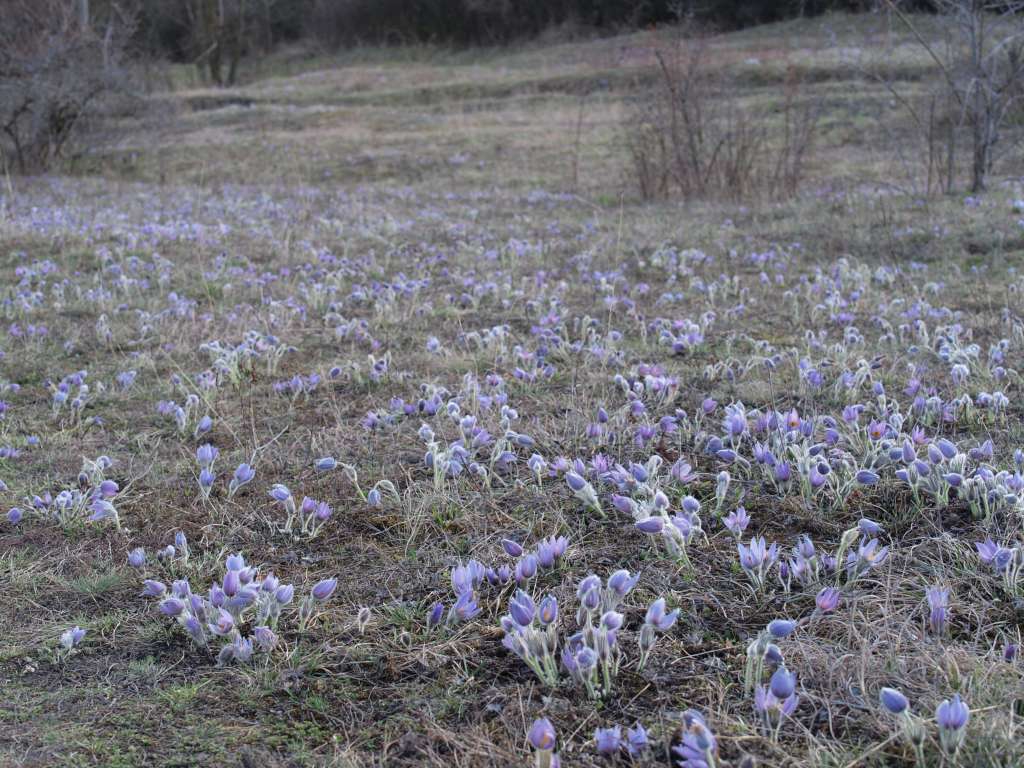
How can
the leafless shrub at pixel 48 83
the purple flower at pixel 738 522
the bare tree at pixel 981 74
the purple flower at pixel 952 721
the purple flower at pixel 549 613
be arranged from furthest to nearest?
the leafless shrub at pixel 48 83 → the bare tree at pixel 981 74 → the purple flower at pixel 738 522 → the purple flower at pixel 549 613 → the purple flower at pixel 952 721

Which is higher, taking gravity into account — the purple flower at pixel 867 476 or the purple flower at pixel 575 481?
the purple flower at pixel 575 481

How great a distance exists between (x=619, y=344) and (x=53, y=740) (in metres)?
3.22

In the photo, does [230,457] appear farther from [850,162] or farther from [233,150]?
[233,150]

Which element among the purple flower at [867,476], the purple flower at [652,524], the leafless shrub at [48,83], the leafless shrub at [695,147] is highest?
the leafless shrub at [48,83]

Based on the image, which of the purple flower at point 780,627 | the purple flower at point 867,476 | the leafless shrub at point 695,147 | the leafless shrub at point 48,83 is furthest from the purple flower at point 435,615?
the leafless shrub at point 48,83

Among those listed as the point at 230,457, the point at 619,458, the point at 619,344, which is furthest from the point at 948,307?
the point at 230,457

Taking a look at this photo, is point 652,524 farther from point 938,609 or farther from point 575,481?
point 938,609

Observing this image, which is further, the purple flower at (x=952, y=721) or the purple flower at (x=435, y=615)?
the purple flower at (x=435, y=615)

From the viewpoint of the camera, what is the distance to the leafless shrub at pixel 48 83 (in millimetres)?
13719

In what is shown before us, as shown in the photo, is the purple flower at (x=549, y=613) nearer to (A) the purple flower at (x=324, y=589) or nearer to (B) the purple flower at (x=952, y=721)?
(A) the purple flower at (x=324, y=589)

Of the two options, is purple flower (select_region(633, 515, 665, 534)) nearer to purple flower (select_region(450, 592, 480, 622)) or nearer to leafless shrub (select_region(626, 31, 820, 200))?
purple flower (select_region(450, 592, 480, 622))

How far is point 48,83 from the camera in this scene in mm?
13570

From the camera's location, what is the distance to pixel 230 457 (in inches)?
119

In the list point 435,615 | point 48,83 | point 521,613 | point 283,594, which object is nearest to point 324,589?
point 283,594
